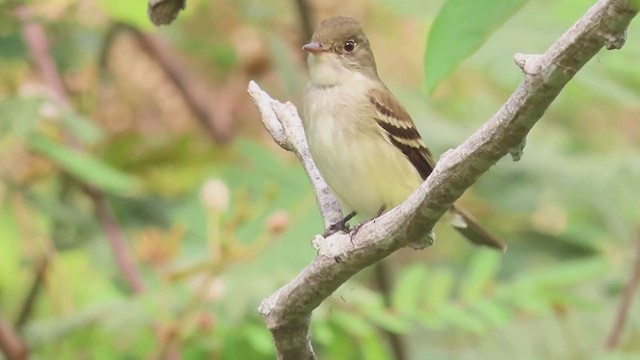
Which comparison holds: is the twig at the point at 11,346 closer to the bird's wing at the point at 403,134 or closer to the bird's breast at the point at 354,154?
the bird's breast at the point at 354,154

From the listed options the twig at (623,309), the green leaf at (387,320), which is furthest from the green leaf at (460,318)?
the twig at (623,309)

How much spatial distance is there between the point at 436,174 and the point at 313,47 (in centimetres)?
135

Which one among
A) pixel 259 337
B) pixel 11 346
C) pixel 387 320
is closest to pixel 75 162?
pixel 11 346

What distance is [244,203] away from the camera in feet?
7.86

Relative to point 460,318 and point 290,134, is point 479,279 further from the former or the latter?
point 290,134

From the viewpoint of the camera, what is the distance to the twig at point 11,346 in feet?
8.56

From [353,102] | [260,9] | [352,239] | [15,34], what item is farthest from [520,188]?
[352,239]

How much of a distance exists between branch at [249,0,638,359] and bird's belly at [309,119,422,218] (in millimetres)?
412

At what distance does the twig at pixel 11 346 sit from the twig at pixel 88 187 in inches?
17.4

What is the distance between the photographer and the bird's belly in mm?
2342

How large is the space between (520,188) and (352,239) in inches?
93.7

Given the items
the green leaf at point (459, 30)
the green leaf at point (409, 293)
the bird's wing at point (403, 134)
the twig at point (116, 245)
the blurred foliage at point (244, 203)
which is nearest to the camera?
the green leaf at point (459, 30)

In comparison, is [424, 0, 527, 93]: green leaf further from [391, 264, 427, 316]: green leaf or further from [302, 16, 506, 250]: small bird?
[391, 264, 427, 316]: green leaf

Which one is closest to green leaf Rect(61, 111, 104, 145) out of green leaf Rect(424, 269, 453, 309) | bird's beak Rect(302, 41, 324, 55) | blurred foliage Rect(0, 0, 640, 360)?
blurred foliage Rect(0, 0, 640, 360)
